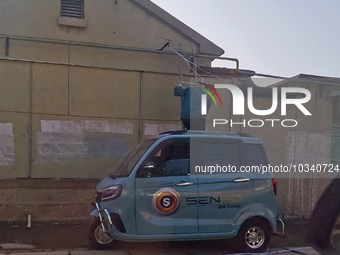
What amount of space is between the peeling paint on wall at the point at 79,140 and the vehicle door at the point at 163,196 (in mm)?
2908

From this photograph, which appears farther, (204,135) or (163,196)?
(204,135)

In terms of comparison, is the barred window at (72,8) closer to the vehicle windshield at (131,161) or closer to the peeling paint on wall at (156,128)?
the peeling paint on wall at (156,128)

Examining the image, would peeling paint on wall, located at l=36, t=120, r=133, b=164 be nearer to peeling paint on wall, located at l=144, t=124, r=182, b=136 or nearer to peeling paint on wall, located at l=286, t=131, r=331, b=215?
peeling paint on wall, located at l=144, t=124, r=182, b=136

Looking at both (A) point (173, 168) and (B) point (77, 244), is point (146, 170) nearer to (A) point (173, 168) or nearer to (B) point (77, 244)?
(A) point (173, 168)

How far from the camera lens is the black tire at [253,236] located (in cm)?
737

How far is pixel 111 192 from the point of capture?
707 cm

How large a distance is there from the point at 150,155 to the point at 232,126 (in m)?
3.90

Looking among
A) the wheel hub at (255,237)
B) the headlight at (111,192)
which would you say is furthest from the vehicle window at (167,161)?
the wheel hub at (255,237)

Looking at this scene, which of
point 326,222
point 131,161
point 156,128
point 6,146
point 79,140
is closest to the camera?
point 326,222

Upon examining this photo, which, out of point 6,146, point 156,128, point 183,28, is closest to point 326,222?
point 156,128

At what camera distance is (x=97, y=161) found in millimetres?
9961

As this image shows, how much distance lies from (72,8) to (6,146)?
327cm

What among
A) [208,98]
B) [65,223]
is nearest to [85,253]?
[65,223]

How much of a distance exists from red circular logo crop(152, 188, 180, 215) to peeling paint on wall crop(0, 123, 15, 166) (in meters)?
3.89
